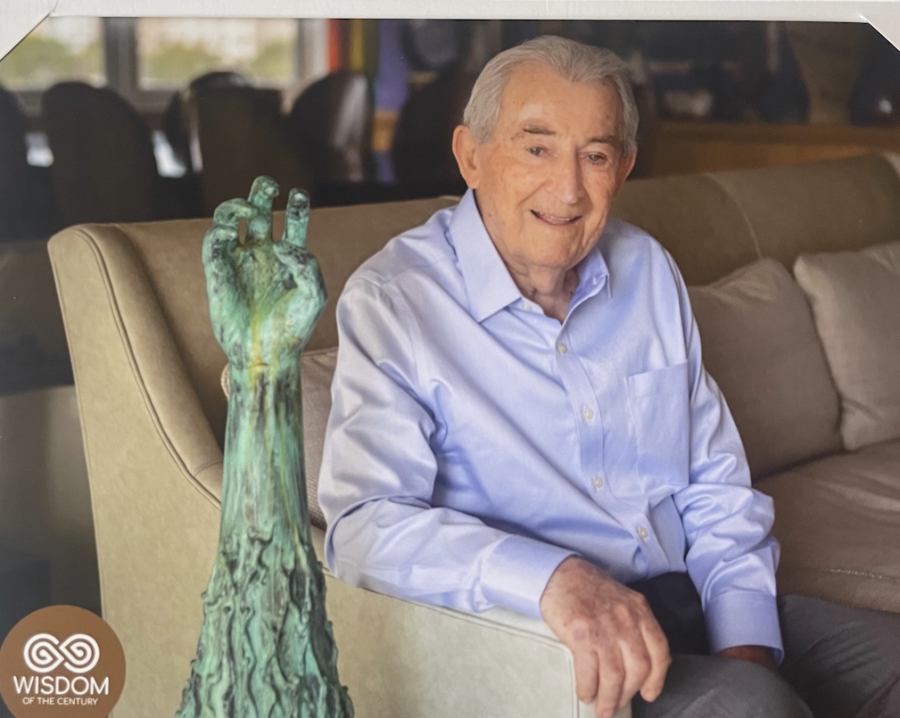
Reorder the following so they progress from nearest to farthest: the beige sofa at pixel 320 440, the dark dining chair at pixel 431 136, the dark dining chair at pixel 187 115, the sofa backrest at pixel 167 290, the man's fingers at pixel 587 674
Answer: the man's fingers at pixel 587 674 < the beige sofa at pixel 320 440 < the sofa backrest at pixel 167 290 < the dark dining chair at pixel 187 115 < the dark dining chair at pixel 431 136

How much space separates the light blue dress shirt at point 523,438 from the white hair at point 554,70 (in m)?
0.11

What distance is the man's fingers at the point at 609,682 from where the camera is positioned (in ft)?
2.91

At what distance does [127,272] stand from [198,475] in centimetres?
26

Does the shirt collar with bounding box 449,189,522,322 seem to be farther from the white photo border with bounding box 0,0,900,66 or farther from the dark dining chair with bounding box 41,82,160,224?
the dark dining chair with bounding box 41,82,160,224

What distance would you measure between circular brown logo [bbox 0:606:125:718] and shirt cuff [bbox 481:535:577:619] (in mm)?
514

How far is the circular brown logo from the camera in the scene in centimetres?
119

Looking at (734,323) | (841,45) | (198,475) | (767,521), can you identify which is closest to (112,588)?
(198,475)

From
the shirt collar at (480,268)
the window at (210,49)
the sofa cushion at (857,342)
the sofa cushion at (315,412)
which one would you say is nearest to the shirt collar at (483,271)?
the shirt collar at (480,268)

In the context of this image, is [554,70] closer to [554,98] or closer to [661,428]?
[554,98]

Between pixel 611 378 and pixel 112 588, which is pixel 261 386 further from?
pixel 112 588

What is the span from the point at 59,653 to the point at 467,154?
75 cm

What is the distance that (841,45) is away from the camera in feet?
7.05

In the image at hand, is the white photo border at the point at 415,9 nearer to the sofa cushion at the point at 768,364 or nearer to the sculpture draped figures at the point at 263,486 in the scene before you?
the sculpture draped figures at the point at 263,486

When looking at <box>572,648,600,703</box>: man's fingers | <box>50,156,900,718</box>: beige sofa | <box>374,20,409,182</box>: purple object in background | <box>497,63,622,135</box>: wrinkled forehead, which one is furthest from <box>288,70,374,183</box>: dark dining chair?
<box>572,648,600,703</box>: man's fingers
